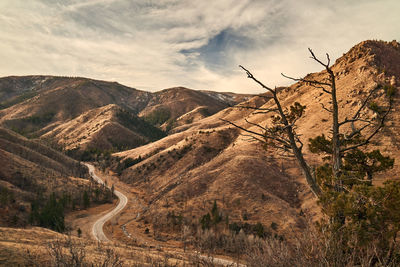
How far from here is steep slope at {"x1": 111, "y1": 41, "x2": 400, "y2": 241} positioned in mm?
43469

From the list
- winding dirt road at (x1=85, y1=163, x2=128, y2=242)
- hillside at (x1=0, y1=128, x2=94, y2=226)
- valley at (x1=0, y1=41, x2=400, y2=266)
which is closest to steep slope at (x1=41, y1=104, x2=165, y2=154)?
hillside at (x1=0, y1=128, x2=94, y2=226)

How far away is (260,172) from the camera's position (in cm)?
5388

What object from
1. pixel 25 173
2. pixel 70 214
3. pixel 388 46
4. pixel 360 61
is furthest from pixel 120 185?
pixel 388 46

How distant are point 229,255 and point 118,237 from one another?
23069mm

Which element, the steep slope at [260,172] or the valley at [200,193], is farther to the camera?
the steep slope at [260,172]

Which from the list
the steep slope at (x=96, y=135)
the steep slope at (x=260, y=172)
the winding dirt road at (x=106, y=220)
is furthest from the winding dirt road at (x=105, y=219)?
the steep slope at (x=96, y=135)

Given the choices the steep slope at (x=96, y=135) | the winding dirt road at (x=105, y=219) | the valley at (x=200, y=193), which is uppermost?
the steep slope at (x=96, y=135)

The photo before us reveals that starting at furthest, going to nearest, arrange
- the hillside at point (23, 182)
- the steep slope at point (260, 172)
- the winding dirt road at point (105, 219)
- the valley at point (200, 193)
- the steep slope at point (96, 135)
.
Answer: the steep slope at point (96, 135), the hillside at point (23, 182), the winding dirt road at point (105, 219), the steep slope at point (260, 172), the valley at point (200, 193)

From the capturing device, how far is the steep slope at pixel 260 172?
143 ft

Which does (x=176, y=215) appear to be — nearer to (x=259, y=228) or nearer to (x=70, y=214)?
(x=259, y=228)

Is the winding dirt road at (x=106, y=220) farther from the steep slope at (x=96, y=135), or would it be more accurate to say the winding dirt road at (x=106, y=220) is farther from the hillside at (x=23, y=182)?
the steep slope at (x=96, y=135)

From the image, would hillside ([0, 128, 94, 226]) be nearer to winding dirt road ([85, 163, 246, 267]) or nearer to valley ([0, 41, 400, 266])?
valley ([0, 41, 400, 266])

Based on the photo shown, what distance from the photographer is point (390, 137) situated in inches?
1606

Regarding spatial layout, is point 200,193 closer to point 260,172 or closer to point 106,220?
→ point 260,172
